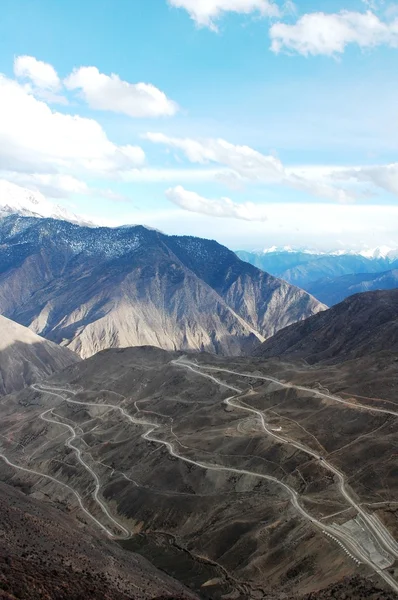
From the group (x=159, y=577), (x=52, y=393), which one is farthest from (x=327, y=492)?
(x=52, y=393)

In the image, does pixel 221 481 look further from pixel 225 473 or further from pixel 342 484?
pixel 342 484

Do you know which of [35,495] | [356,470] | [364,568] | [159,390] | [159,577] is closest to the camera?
[364,568]

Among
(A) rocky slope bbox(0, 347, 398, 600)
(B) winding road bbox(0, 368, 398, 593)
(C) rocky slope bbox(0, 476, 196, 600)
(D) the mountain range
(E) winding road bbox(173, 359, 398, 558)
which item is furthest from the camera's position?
(A) rocky slope bbox(0, 347, 398, 600)

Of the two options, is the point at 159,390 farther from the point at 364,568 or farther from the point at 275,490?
the point at 364,568

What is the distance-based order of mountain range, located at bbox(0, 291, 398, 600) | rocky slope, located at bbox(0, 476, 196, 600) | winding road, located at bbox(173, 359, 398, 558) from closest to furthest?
rocky slope, located at bbox(0, 476, 196, 600)
mountain range, located at bbox(0, 291, 398, 600)
winding road, located at bbox(173, 359, 398, 558)

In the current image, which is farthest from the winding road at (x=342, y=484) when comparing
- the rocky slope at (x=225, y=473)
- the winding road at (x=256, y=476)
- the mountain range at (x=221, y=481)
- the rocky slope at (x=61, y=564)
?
the rocky slope at (x=61, y=564)

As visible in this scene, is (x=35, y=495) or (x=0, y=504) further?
(x=35, y=495)

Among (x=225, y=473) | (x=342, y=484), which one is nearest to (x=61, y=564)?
(x=342, y=484)

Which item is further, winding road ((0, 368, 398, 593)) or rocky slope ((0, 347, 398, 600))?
rocky slope ((0, 347, 398, 600))

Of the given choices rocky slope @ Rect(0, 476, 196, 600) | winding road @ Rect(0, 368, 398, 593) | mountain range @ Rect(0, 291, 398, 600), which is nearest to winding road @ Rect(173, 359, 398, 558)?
winding road @ Rect(0, 368, 398, 593)

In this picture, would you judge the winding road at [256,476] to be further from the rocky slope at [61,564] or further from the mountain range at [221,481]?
the rocky slope at [61,564]

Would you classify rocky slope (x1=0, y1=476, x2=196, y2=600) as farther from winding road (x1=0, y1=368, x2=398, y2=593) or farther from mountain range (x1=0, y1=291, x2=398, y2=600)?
winding road (x1=0, y1=368, x2=398, y2=593)
